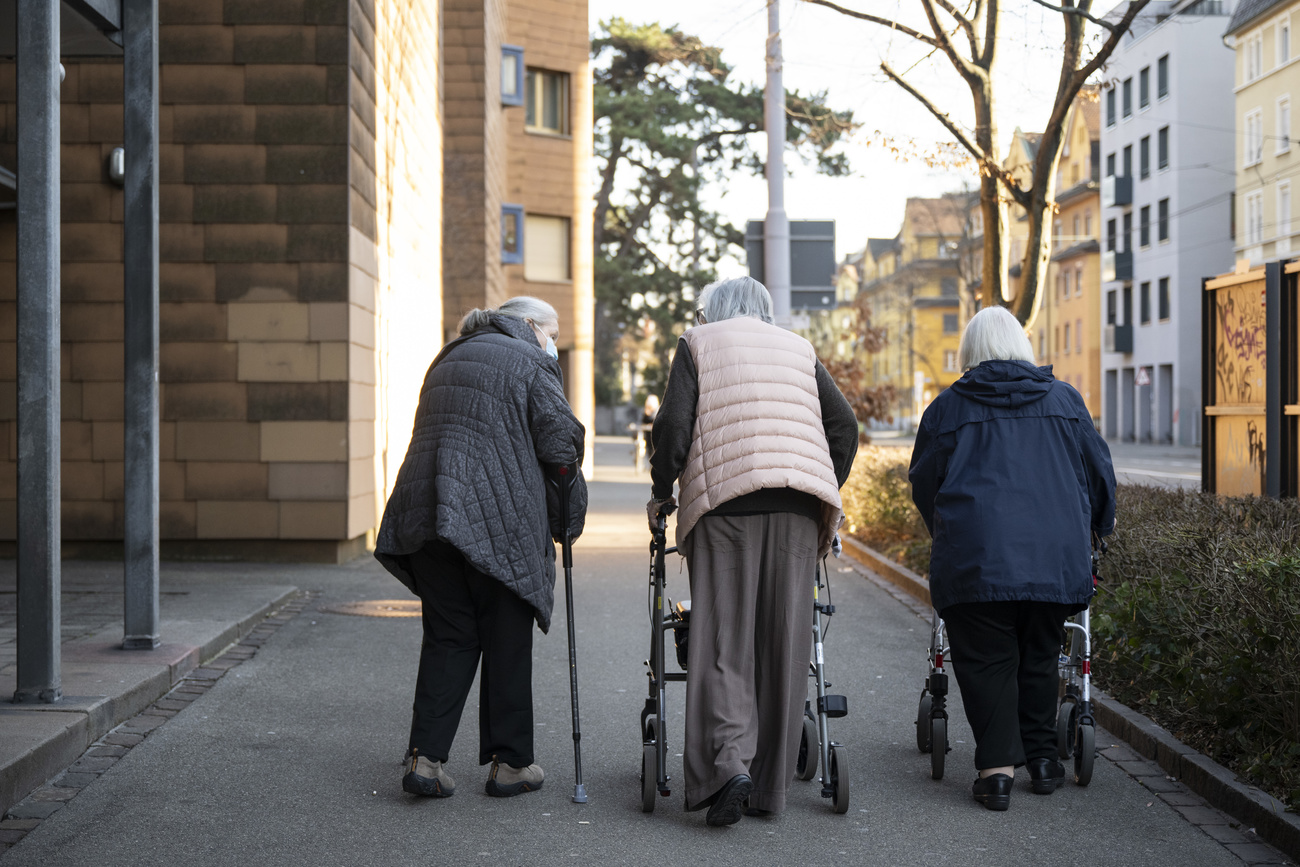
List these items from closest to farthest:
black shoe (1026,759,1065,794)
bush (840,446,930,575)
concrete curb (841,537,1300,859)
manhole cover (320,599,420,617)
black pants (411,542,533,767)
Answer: concrete curb (841,537,1300,859), black pants (411,542,533,767), black shoe (1026,759,1065,794), manhole cover (320,599,420,617), bush (840,446,930,575)

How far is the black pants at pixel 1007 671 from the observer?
5.05 meters

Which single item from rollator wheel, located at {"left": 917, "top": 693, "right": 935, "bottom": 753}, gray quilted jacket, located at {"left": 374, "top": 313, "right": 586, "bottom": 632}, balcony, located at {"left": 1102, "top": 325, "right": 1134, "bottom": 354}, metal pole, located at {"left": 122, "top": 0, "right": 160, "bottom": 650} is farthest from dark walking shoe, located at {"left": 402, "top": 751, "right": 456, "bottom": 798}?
balcony, located at {"left": 1102, "top": 325, "right": 1134, "bottom": 354}

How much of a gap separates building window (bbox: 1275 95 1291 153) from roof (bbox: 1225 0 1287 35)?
281cm

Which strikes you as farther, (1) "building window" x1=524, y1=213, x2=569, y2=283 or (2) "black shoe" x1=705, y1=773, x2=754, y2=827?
(1) "building window" x1=524, y1=213, x2=569, y2=283

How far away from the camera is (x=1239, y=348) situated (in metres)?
10.7

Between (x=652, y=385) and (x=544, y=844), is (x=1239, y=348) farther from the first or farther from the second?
(x=652, y=385)

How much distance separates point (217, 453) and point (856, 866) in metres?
8.52

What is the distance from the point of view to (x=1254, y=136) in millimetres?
47094

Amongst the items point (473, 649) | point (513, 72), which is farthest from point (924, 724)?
point (513, 72)

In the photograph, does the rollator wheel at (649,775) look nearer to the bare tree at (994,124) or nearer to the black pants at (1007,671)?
the black pants at (1007,671)

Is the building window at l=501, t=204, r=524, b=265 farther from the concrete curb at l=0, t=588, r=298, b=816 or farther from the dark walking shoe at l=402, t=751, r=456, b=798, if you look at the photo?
the dark walking shoe at l=402, t=751, r=456, b=798

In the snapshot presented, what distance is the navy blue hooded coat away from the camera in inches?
196

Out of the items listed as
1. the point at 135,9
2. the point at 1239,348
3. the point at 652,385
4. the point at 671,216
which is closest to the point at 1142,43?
the point at 652,385

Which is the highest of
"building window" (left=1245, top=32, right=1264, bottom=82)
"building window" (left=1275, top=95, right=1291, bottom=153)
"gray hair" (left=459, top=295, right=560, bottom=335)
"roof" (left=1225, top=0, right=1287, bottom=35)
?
"roof" (left=1225, top=0, right=1287, bottom=35)
